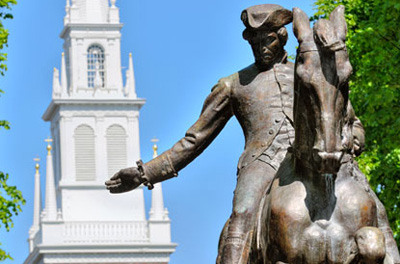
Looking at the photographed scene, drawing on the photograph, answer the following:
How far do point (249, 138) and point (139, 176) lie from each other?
38.3 inches

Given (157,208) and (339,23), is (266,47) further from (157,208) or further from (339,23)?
(157,208)

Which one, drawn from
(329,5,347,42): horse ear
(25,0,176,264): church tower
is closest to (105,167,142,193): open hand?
(329,5,347,42): horse ear

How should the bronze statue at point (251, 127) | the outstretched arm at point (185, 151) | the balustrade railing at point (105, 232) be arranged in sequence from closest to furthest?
the bronze statue at point (251, 127) < the outstretched arm at point (185, 151) < the balustrade railing at point (105, 232)

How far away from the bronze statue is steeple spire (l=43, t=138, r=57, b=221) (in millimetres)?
105845

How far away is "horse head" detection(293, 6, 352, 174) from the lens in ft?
34.6

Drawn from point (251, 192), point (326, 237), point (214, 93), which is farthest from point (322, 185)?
point (214, 93)

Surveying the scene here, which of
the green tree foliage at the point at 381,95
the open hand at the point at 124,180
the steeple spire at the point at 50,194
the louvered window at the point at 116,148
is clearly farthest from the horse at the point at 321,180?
the louvered window at the point at 116,148

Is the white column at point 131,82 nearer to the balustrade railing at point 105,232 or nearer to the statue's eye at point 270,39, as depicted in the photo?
the balustrade railing at point 105,232

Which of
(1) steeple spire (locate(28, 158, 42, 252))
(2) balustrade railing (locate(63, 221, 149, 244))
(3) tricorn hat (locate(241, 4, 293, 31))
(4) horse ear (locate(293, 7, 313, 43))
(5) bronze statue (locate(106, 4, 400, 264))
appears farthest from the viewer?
(1) steeple spire (locate(28, 158, 42, 252))

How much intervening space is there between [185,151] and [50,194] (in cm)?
10716

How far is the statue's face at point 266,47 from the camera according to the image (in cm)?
1251

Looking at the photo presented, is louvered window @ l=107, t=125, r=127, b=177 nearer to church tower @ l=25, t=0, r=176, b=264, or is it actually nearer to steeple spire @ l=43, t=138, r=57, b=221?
church tower @ l=25, t=0, r=176, b=264

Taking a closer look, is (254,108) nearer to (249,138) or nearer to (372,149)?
(249,138)

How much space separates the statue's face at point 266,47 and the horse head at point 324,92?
168 centimetres
